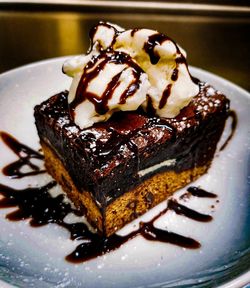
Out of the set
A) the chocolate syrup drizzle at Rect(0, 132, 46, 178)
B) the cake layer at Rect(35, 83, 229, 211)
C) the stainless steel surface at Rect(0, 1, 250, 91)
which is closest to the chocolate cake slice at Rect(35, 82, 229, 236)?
the cake layer at Rect(35, 83, 229, 211)

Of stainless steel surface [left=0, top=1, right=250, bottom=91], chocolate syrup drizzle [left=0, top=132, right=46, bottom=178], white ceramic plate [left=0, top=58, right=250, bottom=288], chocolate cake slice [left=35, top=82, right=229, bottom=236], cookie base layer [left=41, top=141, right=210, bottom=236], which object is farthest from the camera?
stainless steel surface [left=0, top=1, right=250, bottom=91]

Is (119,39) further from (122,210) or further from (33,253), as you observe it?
(33,253)

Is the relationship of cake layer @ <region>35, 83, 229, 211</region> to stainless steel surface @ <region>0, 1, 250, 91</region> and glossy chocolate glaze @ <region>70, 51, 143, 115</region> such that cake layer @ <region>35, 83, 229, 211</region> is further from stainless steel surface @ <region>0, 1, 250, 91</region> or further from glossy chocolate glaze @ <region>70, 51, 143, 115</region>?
stainless steel surface @ <region>0, 1, 250, 91</region>

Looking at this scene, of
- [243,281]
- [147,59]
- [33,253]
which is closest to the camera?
[243,281]

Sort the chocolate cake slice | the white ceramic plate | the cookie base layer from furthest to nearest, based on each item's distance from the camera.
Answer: the cookie base layer
the chocolate cake slice
the white ceramic plate

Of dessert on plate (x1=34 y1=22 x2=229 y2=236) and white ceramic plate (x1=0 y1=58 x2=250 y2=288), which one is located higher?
dessert on plate (x1=34 y1=22 x2=229 y2=236)

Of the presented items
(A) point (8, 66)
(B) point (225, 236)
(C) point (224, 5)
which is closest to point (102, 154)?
(B) point (225, 236)
